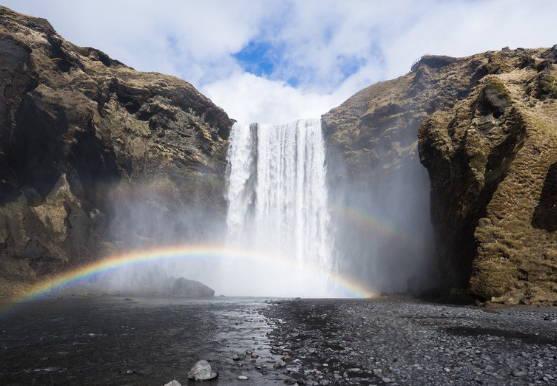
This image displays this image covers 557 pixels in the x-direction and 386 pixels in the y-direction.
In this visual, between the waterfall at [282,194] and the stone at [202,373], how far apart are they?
1855 inches

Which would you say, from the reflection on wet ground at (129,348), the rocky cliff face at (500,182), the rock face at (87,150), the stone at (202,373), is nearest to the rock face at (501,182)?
the rocky cliff face at (500,182)

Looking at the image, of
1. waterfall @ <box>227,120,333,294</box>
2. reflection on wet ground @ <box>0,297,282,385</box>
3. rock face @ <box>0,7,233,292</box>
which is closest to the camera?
reflection on wet ground @ <box>0,297,282,385</box>

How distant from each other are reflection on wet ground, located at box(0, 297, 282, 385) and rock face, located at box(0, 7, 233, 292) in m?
22.4

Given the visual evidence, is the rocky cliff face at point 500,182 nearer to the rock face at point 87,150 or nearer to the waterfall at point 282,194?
the waterfall at point 282,194

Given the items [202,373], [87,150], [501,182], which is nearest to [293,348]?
[202,373]

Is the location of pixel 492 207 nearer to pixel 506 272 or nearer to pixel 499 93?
pixel 506 272

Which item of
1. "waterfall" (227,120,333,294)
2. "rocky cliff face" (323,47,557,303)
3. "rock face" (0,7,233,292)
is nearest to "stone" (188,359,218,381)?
"rocky cliff face" (323,47,557,303)

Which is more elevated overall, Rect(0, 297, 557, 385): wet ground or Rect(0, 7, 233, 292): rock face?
Rect(0, 7, 233, 292): rock face

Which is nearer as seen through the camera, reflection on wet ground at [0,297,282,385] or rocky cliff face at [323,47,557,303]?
reflection on wet ground at [0,297,282,385]

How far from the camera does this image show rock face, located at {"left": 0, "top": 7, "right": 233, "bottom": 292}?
41531 mm

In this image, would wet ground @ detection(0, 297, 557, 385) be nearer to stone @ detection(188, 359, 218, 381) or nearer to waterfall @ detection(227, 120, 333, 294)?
stone @ detection(188, 359, 218, 381)

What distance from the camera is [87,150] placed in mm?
50344

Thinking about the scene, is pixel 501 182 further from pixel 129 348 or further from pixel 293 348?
pixel 129 348

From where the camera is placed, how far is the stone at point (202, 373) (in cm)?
995
